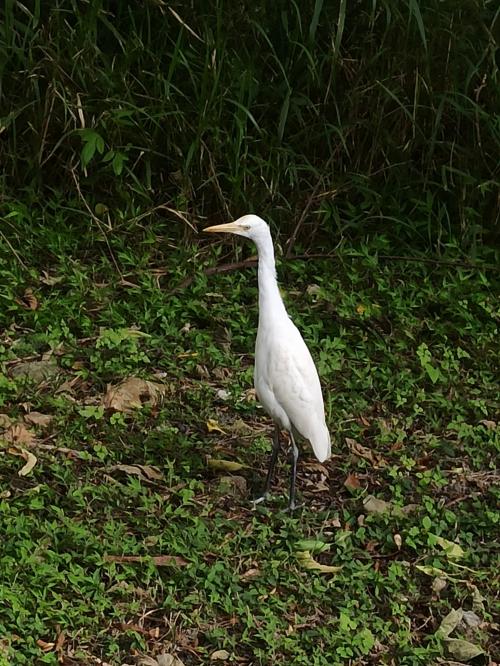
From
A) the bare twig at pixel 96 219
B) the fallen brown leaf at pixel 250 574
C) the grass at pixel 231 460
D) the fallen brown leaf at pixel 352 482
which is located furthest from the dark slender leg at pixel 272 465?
the bare twig at pixel 96 219

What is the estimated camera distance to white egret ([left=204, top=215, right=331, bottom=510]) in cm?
397

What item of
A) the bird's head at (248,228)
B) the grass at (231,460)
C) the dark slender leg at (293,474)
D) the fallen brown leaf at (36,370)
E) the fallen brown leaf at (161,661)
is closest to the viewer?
the fallen brown leaf at (161,661)

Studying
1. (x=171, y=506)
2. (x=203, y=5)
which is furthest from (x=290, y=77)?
(x=171, y=506)

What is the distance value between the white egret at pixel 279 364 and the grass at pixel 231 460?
32 cm

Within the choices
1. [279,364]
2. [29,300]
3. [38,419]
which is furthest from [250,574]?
[29,300]

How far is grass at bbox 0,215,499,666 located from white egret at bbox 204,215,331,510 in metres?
0.32

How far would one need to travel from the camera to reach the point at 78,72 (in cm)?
524

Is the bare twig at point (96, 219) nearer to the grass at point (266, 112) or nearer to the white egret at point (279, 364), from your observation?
the grass at point (266, 112)

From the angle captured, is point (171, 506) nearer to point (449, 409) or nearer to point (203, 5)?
point (449, 409)

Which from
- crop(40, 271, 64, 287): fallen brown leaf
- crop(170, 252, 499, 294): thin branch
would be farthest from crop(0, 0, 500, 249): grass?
crop(40, 271, 64, 287): fallen brown leaf

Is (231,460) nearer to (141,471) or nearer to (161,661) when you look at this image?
(141,471)

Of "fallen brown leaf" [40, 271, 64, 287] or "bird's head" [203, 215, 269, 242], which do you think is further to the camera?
"fallen brown leaf" [40, 271, 64, 287]

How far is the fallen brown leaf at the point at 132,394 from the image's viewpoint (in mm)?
4473

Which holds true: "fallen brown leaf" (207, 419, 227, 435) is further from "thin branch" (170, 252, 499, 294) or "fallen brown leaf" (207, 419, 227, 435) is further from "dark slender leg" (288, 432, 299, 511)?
"thin branch" (170, 252, 499, 294)
